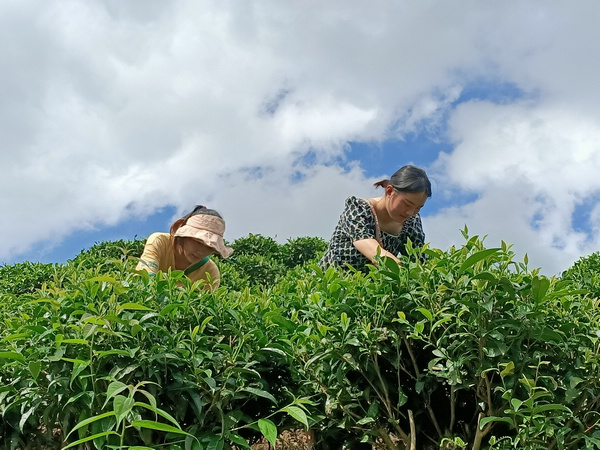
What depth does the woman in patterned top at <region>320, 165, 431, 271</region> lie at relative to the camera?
→ 463cm

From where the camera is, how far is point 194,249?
473 cm

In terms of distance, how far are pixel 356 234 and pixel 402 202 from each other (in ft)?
1.44

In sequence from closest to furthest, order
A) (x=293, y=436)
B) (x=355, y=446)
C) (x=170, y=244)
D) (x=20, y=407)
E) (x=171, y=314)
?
(x=171, y=314)
(x=20, y=407)
(x=355, y=446)
(x=293, y=436)
(x=170, y=244)

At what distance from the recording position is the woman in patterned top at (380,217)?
463 cm

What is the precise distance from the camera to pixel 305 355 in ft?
9.43

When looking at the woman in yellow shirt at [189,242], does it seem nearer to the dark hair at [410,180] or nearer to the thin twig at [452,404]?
the dark hair at [410,180]

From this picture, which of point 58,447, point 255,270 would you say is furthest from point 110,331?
point 255,270

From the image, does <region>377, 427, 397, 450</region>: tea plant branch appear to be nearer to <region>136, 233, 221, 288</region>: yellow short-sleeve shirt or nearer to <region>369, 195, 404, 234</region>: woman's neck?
<region>136, 233, 221, 288</region>: yellow short-sleeve shirt

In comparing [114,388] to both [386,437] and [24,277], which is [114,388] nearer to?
[386,437]

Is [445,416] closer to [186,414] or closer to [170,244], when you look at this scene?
[186,414]

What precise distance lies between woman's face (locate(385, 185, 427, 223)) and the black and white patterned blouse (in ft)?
0.55

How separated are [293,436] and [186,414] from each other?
1.47 meters

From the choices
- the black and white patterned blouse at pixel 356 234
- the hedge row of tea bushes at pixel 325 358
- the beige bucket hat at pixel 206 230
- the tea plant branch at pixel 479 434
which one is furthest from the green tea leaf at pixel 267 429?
the beige bucket hat at pixel 206 230

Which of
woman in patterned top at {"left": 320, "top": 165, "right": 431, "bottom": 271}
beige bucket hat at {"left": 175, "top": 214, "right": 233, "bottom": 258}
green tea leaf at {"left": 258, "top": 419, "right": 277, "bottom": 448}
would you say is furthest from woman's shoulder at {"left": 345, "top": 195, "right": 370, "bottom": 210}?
green tea leaf at {"left": 258, "top": 419, "right": 277, "bottom": 448}
